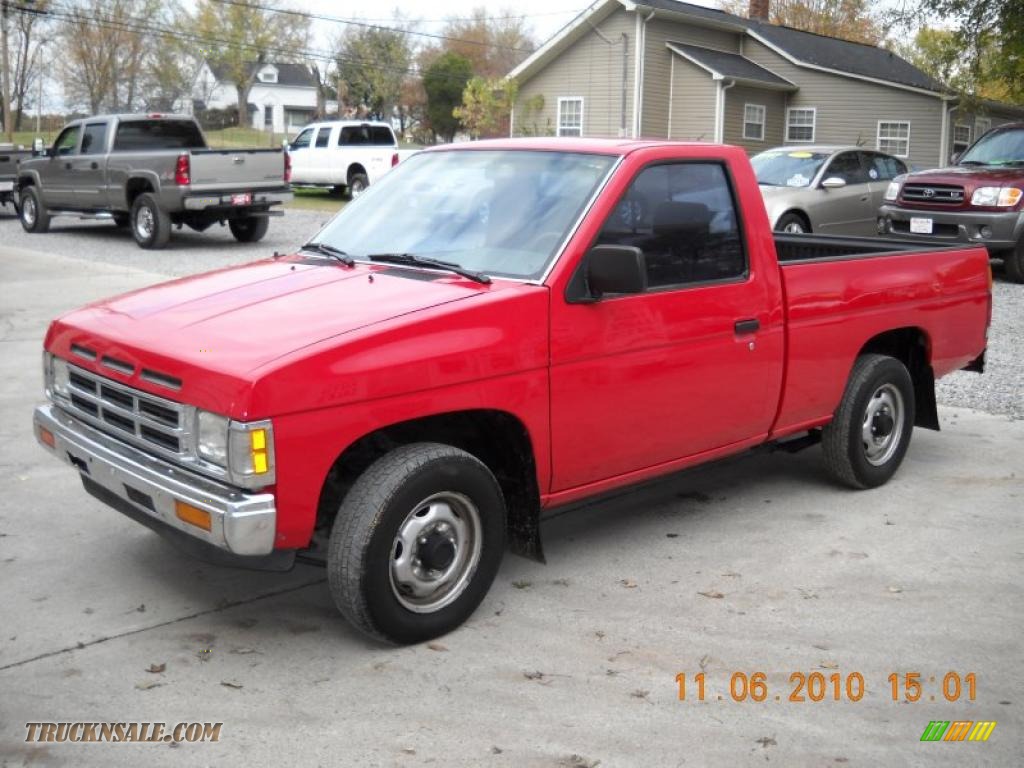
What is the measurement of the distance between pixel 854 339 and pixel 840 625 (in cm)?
193

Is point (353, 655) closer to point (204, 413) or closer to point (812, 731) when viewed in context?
point (204, 413)

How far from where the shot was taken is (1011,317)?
12555mm

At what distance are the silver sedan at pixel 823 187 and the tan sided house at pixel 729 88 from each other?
614 inches

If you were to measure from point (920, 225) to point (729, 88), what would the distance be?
19276 mm

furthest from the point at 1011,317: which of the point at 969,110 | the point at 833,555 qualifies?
the point at 969,110

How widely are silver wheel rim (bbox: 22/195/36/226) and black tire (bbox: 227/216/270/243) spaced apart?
443cm

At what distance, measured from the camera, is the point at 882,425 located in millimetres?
6473

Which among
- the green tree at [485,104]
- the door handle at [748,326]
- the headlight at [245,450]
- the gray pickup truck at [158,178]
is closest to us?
the headlight at [245,450]

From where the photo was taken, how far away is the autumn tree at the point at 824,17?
58000 mm

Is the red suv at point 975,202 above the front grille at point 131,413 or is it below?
above

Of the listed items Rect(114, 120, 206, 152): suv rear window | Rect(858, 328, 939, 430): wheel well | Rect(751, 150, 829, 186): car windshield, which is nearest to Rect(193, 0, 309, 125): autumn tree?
Rect(114, 120, 206, 152): suv rear window

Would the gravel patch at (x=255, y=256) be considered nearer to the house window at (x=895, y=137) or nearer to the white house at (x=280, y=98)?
the house window at (x=895, y=137)

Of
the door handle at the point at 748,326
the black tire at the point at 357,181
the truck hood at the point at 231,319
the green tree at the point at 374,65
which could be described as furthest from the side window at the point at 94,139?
the green tree at the point at 374,65

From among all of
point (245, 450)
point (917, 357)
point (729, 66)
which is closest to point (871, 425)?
point (917, 357)
